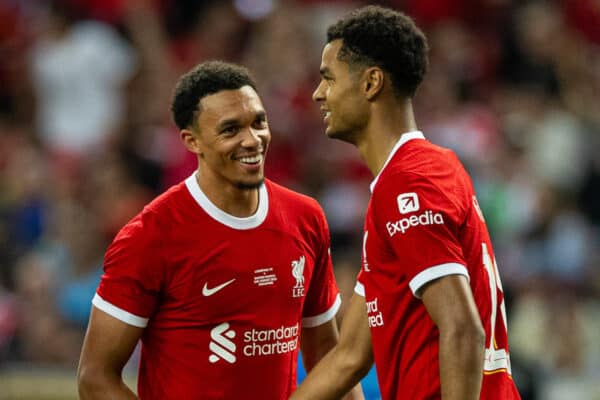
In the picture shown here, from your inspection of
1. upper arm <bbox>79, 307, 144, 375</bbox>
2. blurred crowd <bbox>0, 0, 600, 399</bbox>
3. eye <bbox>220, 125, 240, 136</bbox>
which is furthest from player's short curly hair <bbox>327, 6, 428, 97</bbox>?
blurred crowd <bbox>0, 0, 600, 399</bbox>

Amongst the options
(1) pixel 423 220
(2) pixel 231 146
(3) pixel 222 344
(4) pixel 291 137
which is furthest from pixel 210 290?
(4) pixel 291 137

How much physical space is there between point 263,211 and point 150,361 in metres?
0.74

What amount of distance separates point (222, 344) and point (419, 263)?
1012 mm

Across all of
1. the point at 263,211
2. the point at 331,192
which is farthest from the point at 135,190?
the point at 263,211

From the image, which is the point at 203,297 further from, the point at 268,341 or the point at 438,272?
the point at 438,272

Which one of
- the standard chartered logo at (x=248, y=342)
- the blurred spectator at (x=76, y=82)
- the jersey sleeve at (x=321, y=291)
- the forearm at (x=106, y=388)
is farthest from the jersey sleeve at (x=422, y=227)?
the blurred spectator at (x=76, y=82)

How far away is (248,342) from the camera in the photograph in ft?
15.2

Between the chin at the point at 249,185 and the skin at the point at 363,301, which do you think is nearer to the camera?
the skin at the point at 363,301

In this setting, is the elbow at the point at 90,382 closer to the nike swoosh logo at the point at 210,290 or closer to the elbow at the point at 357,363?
the nike swoosh logo at the point at 210,290

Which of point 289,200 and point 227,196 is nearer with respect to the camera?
point 227,196

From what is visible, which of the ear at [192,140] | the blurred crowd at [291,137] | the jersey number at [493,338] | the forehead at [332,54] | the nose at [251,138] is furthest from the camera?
the blurred crowd at [291,137]

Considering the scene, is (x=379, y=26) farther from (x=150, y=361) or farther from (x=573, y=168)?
(x=573, y=168)

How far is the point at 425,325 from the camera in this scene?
4.09m

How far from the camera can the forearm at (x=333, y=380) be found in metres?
4.66
